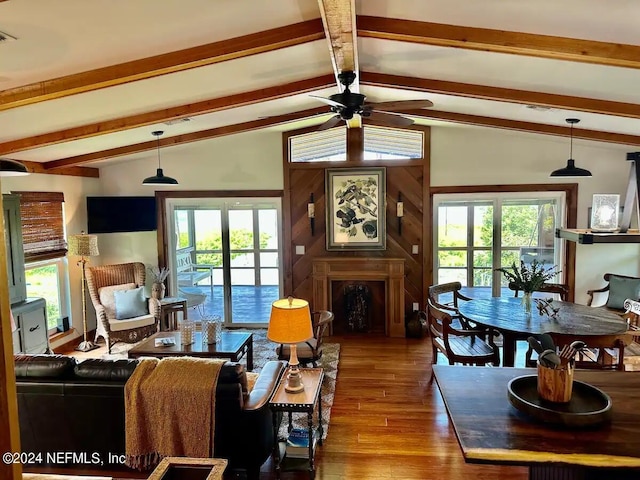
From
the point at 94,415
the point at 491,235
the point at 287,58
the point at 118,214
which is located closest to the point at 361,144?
the point at 491,235

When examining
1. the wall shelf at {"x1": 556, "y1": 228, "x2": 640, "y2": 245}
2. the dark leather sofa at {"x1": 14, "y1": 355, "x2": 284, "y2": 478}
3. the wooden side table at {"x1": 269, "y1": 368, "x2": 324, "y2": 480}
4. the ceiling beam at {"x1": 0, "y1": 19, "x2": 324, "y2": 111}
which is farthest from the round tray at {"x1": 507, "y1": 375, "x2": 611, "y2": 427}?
the ceiling beam at {"x1": 0, "y1": 19, "x2": 324, "y2": 111}

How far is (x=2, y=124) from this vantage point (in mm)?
4090

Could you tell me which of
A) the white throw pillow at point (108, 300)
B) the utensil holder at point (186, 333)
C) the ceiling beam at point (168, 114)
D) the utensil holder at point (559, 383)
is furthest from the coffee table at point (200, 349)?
the utensil holder at point (559, 383)

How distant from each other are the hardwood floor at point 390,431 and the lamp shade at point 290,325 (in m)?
1.01

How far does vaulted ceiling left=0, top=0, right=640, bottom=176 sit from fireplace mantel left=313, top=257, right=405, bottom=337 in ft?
8.13

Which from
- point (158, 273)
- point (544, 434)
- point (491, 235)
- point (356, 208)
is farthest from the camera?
point (158, 273)

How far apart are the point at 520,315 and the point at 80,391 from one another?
3961mm

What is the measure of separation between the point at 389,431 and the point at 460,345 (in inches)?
49.6

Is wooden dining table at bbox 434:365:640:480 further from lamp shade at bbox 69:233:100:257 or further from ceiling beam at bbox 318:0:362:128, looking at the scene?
lamp shade at bbox 69:233:100:257

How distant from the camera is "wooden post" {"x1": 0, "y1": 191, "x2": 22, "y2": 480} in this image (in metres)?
1.07

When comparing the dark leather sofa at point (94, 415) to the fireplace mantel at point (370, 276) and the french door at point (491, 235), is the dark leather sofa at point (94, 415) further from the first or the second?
the french door at point (491, 235)

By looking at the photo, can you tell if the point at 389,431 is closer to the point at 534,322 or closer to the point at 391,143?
the point at 534,322

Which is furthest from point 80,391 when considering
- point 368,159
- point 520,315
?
point 368,159

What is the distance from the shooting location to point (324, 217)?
22.4ft
